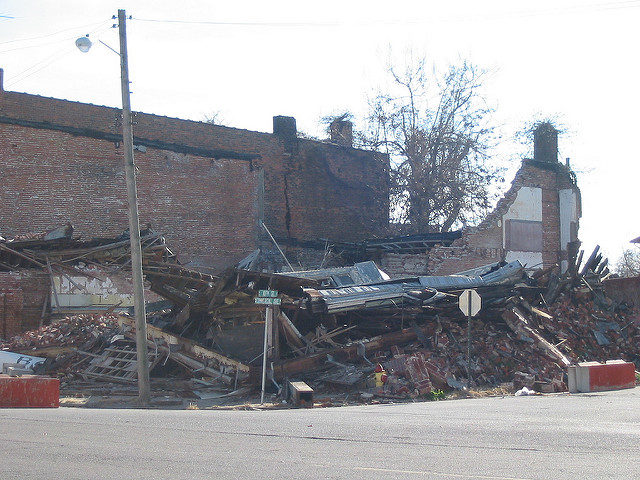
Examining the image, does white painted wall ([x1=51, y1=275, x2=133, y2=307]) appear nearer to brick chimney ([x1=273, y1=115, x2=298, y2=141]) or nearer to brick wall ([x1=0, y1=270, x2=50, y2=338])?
brick wall ([x1=0, y1=270, x2=50, y2=338])

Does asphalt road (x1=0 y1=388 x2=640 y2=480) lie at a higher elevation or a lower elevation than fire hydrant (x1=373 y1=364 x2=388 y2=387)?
higher

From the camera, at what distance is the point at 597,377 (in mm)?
18609

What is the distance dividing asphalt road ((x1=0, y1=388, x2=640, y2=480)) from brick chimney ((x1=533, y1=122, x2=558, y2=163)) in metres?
28.5

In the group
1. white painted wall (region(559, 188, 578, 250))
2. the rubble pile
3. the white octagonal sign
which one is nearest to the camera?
the rubble pile

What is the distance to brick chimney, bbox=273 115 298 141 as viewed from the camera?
37812 millimetres

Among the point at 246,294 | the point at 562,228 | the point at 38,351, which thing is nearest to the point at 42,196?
the point at 38,351

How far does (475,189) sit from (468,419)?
96.5ft

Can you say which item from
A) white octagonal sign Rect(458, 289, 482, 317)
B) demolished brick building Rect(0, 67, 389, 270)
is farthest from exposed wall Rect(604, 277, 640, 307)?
demolished brick building Rect(0, 67, 389, 270)

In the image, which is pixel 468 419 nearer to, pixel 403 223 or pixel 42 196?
pixel 42 196

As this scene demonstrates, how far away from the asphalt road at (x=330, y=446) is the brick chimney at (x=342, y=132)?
99.7ft

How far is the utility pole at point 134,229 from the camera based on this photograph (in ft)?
60.4

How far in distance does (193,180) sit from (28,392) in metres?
19.1

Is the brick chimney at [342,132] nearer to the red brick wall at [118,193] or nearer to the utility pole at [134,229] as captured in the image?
the red brick wall at [118,193]

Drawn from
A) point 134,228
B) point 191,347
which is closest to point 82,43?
point 134,228
